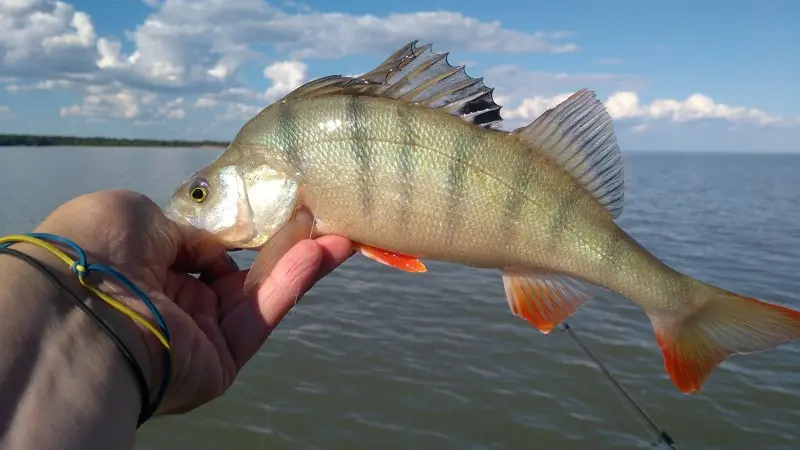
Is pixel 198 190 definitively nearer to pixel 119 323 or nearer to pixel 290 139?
pixel 290 139

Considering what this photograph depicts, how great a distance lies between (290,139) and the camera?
2943 millimetres

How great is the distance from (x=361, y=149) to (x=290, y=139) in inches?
15.5

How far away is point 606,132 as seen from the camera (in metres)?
2.94

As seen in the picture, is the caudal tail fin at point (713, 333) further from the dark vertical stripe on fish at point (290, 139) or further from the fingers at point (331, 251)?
the dark vertical stripe on fish at point (290, 139)

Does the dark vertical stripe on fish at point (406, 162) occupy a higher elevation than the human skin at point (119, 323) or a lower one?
higher

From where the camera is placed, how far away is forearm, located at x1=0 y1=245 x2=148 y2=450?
151 centimetres

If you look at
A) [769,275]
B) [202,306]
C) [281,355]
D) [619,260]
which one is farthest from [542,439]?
[769,275]

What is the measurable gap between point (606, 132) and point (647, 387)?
7.49 metres

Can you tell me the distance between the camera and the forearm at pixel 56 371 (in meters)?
1.51

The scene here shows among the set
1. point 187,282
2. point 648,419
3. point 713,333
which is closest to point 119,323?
point 187,282

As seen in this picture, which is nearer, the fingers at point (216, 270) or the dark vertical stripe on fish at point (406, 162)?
the dark vertical stripe on fish at point (406, 162)

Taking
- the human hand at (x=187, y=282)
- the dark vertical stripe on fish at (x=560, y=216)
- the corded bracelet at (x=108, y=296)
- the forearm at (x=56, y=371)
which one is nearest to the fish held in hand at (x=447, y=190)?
the dark vertical stripe on fish at (x=560, y=216)

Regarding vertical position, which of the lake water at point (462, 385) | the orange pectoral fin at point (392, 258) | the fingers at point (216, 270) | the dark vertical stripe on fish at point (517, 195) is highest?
the dark vertical stripe on fish at point (517, 195)

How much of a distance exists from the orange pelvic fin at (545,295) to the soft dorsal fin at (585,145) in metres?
0.46
